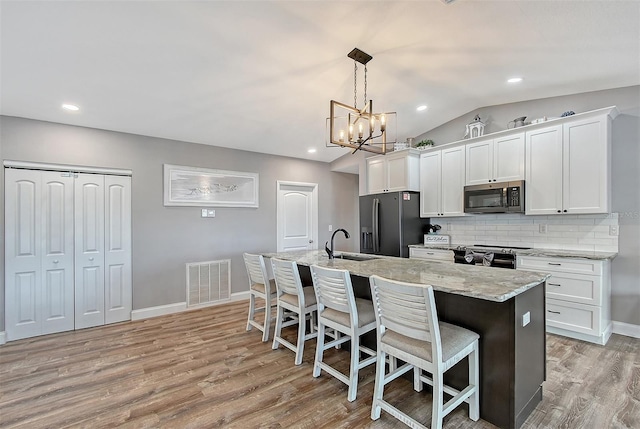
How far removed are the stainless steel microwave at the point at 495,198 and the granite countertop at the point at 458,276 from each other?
1.82 meters

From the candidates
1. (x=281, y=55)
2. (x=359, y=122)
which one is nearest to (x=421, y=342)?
(x=359, y=122)

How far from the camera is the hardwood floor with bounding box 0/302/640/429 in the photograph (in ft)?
6.40

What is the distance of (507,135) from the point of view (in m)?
3.82

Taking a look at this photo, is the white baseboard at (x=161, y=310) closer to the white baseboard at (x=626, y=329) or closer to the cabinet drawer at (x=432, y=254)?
the cabinet drawer at (x=432, y=254)

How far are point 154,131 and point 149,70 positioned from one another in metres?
1.40

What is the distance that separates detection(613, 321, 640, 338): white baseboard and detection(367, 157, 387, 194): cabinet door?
3293mm

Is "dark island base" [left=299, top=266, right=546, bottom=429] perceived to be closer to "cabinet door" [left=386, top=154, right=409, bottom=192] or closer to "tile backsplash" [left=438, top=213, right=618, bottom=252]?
"tile backsplash" [left=438, top=213, right=618, bottom=252]

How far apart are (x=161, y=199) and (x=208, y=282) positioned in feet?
4.63

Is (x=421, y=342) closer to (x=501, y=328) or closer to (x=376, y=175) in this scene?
(x=501, y=328)

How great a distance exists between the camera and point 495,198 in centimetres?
388

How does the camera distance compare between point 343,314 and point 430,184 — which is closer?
point 343,314

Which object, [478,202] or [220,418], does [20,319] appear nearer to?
[220,418]

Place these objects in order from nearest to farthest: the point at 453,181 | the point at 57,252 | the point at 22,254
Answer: the point at 22,254 < the point at 57,252 < the point at 453,181

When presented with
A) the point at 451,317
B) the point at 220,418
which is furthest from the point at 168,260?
the point at 451,317
